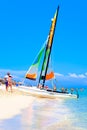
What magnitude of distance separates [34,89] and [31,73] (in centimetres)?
892

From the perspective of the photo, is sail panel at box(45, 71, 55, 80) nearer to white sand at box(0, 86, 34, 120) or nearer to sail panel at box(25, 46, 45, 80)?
sail panel at box(25, 46, 45, 80)

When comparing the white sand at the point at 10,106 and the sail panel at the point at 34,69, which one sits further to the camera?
the sail panel at the point at 34,69

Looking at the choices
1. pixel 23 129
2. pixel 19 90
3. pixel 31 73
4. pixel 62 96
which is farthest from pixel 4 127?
pixel 31 73

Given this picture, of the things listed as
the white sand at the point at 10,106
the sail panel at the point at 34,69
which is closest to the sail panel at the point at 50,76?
the sail panel at the point at 34,69

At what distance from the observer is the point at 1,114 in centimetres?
1639

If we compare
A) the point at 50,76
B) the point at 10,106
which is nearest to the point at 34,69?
the point at 50,76

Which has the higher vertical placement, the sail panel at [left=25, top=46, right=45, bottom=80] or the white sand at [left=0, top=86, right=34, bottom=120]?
the sail panel at [left=25, top=46, right=45, bottom=80]

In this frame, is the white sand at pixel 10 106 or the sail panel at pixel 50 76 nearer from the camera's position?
the white sand at pixel 10 106

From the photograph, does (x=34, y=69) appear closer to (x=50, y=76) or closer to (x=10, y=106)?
(x=50, y=76)

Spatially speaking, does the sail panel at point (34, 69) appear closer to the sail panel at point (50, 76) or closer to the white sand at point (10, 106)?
the sail panel at point (50, 76)

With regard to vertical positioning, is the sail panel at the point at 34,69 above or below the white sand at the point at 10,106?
above

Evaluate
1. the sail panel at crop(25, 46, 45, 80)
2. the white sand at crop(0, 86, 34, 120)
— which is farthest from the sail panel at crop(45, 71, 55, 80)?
the white sand at crop(0, 86, 34, 120)

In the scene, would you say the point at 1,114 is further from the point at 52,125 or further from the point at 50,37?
the point at 50,37

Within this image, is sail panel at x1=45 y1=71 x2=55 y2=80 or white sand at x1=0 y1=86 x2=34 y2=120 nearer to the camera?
white sand at x1=0 y1=86 x2=34 y2=120
